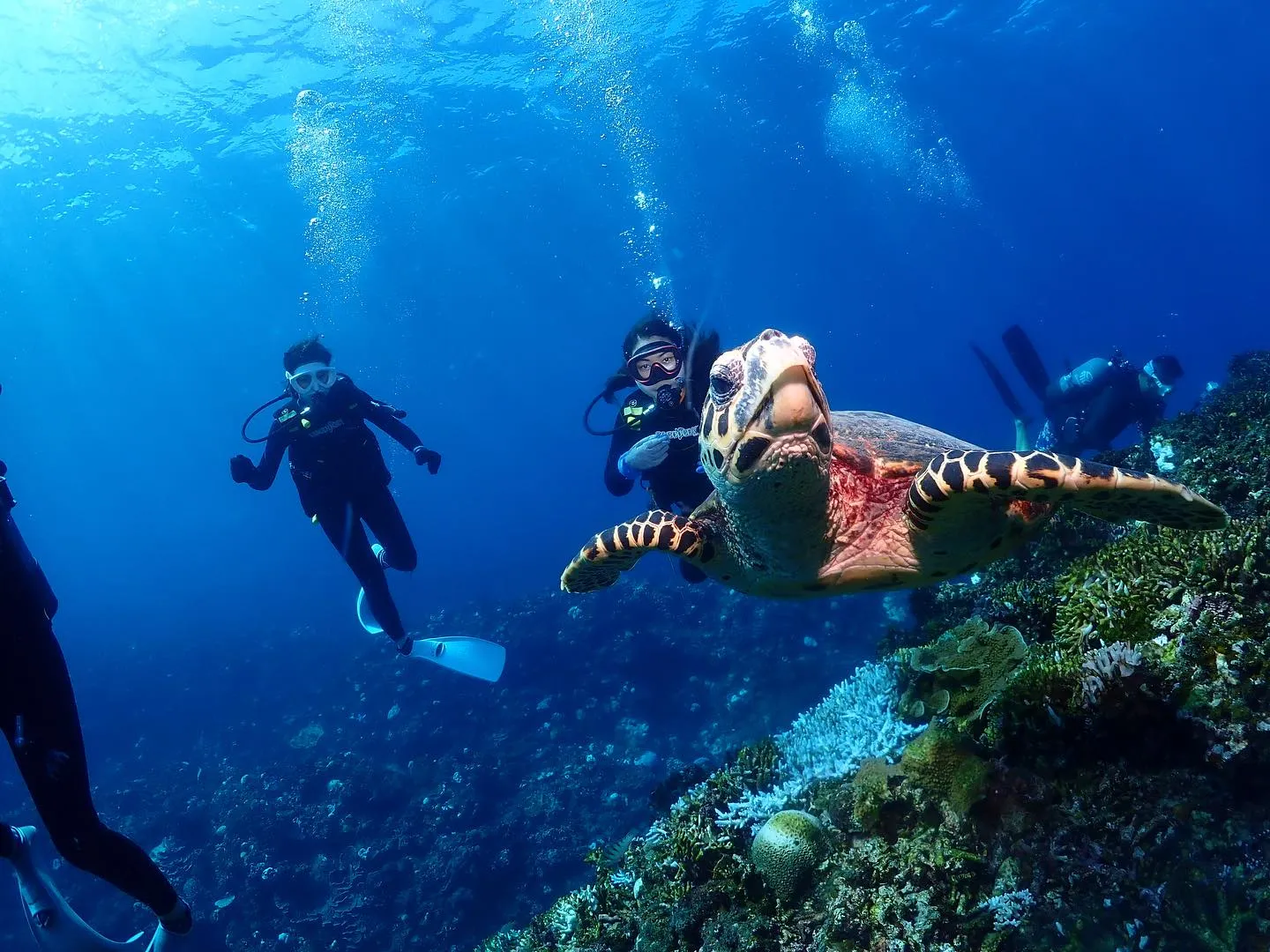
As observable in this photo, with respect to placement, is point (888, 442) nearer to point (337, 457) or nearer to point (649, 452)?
point (649, 452)

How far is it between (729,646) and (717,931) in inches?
420

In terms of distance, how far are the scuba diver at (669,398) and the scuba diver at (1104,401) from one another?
27.2 feet

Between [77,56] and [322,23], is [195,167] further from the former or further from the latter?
[322,23]

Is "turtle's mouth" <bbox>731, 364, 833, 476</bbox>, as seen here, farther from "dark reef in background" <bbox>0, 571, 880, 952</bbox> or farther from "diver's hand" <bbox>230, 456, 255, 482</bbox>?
"diver's hand" <bbox>230, 456, 255, 482</bbox>

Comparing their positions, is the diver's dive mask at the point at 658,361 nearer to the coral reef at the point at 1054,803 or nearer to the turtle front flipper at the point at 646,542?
the turtle front flipper at the point at 646,542

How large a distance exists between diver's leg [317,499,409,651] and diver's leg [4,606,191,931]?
5.11m

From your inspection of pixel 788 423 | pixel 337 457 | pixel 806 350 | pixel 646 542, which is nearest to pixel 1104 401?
pixel 646 542

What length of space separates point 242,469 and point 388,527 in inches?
80.7

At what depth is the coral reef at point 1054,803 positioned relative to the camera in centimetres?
258

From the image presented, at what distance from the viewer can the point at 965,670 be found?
3955mm

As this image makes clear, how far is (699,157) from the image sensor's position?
41.6m

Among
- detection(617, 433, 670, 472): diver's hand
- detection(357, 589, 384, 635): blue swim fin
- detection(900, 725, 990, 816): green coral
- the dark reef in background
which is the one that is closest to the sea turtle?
detection(900, 725, 990, 816): green coral

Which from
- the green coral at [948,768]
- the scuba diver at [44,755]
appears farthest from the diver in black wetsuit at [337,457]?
the green coral at [948,768]

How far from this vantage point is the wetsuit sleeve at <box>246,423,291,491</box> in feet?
25.8
